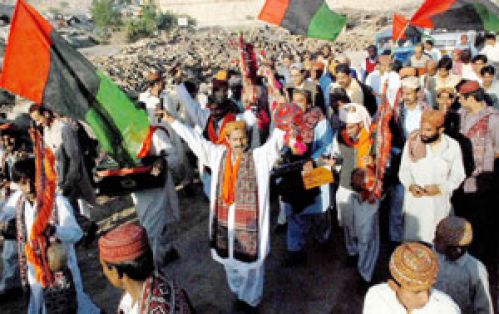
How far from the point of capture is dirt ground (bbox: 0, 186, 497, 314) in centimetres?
428

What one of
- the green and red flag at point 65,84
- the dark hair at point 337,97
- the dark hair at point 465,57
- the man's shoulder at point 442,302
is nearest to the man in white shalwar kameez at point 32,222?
the green and red flag at point 65,84

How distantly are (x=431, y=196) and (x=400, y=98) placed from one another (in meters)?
1.42

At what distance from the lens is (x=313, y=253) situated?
507cm

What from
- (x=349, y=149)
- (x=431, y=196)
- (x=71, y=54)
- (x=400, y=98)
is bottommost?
(x=431, y=196)

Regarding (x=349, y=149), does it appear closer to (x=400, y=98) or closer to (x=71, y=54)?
(x=400, y=98)

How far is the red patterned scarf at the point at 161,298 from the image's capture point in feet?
6.58

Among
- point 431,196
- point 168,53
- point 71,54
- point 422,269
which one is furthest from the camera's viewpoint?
point 168,53

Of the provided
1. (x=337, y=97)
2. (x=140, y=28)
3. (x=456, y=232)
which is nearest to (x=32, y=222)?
(x=456, y=232)

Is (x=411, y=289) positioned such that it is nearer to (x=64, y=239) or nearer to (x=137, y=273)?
(x=137, y=273)

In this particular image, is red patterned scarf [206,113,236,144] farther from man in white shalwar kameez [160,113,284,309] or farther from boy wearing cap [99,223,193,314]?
boy wearing cap [99,223,193,314]

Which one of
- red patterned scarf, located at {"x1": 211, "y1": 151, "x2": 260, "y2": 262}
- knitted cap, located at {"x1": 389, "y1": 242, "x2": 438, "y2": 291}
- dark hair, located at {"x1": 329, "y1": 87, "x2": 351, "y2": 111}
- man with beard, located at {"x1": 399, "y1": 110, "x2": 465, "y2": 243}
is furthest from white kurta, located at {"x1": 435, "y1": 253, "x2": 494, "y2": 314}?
dark hair, located at {"x1": 329, "y1": 87, "x2": 351, "y2": 111}

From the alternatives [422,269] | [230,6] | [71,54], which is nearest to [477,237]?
[422,269]

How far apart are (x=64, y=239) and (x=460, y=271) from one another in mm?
2577

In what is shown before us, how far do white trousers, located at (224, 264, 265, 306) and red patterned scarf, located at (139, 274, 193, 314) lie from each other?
193 centimetres
